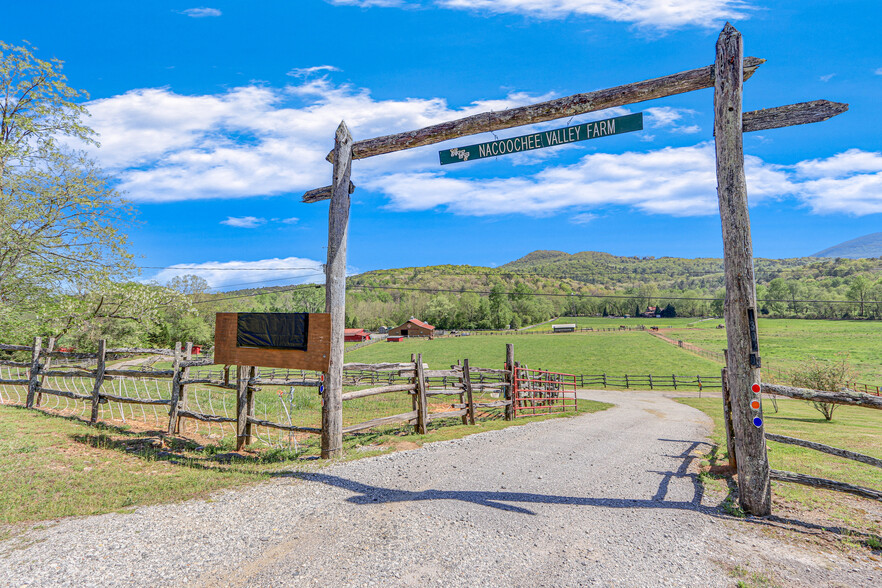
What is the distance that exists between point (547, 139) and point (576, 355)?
54.4 meters

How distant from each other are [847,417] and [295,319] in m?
25.6

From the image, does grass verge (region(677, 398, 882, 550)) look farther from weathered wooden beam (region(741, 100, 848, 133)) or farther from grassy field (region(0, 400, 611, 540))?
grassy field (region(0, 400, 611, 540))

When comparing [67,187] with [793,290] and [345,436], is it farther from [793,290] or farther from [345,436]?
[793,290]

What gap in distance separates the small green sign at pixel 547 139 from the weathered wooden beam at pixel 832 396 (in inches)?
158

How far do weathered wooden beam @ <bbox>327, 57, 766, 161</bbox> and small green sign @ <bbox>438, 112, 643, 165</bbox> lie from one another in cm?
23

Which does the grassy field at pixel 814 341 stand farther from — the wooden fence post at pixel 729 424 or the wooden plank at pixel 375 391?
the wooden plank at pixel 375 391

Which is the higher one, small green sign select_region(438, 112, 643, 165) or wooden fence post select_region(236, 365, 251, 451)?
small green sign select_region(438, 112, 643, 165)

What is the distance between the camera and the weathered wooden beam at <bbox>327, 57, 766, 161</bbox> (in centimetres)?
607

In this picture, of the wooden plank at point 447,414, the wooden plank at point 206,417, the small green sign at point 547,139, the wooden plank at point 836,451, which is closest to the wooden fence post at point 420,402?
the wooden plank at point 447,414

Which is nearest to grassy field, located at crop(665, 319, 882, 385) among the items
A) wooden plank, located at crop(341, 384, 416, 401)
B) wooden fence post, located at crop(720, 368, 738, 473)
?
wooden fence post, located at crop(720, 368, 738, 473)

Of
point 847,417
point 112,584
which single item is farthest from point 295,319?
point 847,417

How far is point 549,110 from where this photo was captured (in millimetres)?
6918

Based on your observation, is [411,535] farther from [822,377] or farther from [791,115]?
[822,377]

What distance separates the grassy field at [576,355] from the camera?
4806 centimetres
